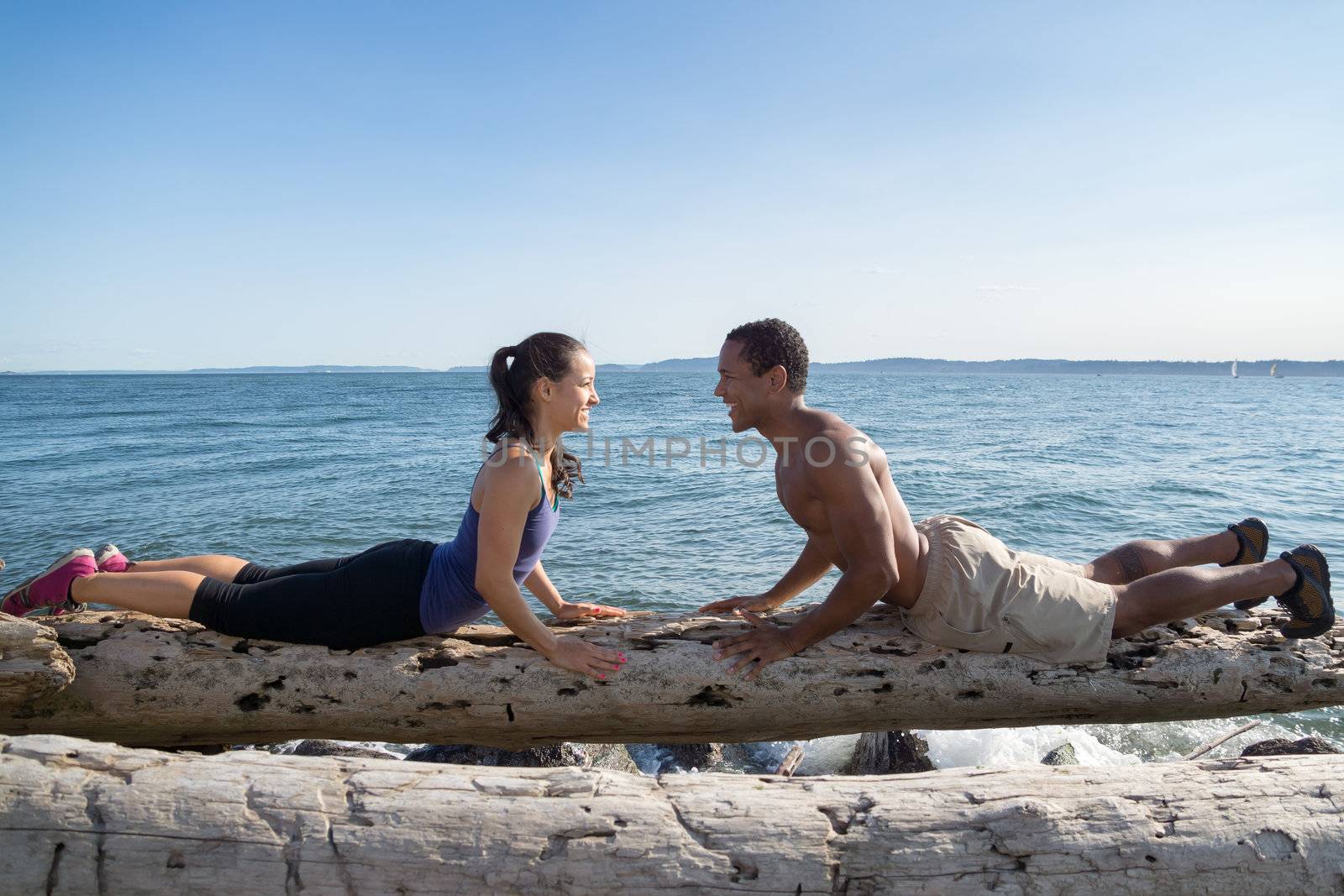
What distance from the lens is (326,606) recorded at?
3.58 meters

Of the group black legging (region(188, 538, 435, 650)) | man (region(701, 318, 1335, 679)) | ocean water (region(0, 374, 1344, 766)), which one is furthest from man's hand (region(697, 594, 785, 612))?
ocean water (region(0, 374, 1344, 766))

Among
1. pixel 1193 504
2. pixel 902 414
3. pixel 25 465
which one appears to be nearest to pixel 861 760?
pixel 1193 504

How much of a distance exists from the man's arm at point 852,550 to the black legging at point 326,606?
5.26 feet

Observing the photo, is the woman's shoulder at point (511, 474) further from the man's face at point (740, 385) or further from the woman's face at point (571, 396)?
the man's face at point (740, 385)

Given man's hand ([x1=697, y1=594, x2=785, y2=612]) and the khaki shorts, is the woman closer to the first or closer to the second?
man's hand ([x1=697, y1=594, x2=785, y2=612])

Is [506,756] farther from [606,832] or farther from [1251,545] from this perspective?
[1251,545]

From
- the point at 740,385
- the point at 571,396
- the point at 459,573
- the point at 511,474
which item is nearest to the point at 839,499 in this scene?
the point at 740,385

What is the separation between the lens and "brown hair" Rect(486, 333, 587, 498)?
356cm

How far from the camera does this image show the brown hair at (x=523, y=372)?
3561mm

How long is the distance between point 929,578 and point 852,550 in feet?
1.84

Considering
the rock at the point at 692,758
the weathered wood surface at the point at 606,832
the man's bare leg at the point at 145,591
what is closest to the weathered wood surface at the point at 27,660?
the man's bare leg at the point at 145,591

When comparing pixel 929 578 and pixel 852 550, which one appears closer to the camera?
pixel 852 550

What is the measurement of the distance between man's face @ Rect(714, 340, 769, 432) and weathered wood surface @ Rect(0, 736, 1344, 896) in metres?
1.86

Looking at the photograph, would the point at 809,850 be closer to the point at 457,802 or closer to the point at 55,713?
the point at 457,802
